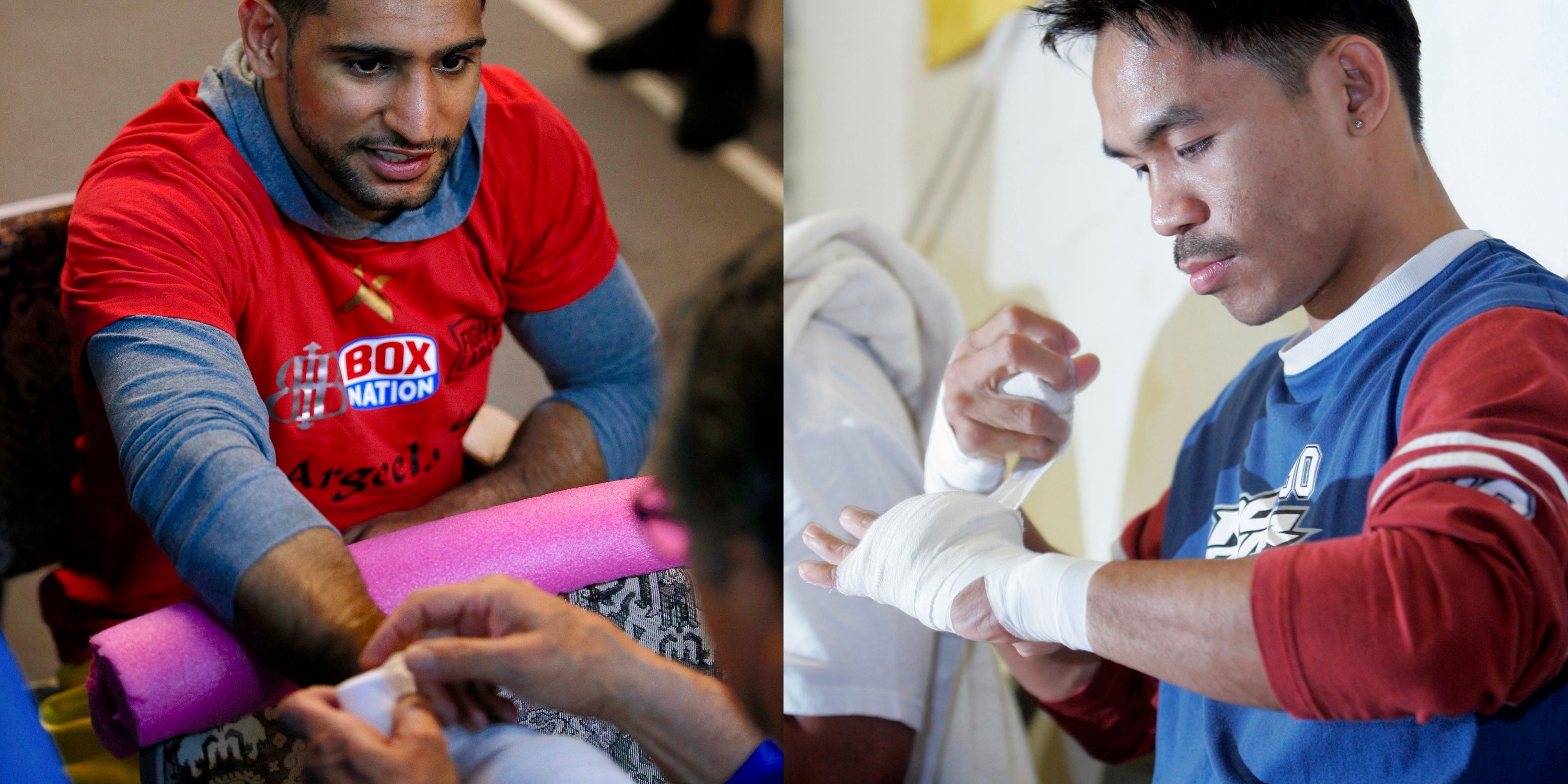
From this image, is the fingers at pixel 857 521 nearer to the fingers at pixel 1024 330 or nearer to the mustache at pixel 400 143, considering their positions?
the fingers at pixel 1024 330

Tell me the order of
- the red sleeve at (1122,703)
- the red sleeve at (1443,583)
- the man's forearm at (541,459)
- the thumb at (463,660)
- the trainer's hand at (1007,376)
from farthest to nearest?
1. the red sleeve at (1122,703)
2. the trainer's hand at (1007,376)
3. the man's forearm at (541,459)
4. the thumb at (463,660)
5. the red sleeve at (1443,583)

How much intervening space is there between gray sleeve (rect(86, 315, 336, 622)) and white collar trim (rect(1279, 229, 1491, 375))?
72 cm

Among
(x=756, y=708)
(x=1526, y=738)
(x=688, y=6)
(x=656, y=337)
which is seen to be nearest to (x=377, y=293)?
(x=656, y=337)

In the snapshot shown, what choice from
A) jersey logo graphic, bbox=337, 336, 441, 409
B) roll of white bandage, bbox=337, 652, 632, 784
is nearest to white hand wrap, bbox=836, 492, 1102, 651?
roll of white bandage, bbox=337, 652, 632, 784

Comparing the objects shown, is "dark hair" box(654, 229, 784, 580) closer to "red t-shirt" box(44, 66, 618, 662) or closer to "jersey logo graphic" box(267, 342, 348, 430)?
"red t-shirt" box(44, 66, 618, 662)

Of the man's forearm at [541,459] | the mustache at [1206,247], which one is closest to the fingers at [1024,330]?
the mustache at [1206,247]

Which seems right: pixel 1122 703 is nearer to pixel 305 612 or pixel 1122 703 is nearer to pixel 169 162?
pixel 305 612

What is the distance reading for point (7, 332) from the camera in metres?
0.75

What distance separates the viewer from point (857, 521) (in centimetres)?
91

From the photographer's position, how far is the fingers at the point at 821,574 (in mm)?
889

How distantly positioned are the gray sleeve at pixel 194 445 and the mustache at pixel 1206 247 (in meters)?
0.65

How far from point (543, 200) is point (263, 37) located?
201 mm

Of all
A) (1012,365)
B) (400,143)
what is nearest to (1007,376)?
(1012,365)

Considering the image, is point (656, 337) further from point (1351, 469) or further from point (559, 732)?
point (1351, 469)
